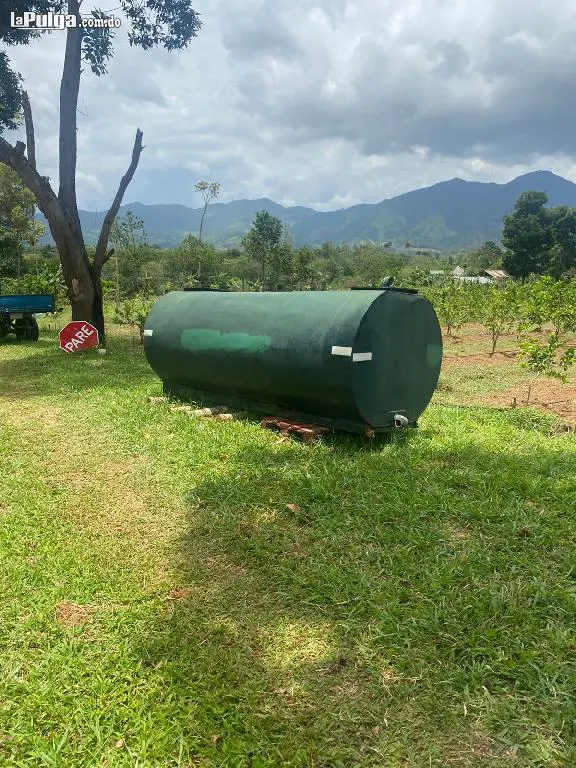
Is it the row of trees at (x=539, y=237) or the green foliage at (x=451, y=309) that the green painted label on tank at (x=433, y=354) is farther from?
the row of trees at (x=539, y=237)

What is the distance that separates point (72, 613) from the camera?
10.0 feet

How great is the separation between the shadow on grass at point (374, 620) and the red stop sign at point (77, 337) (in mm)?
8412

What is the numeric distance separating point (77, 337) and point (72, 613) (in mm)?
9883

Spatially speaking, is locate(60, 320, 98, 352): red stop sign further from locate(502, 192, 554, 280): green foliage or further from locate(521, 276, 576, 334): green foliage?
locate(502, 192, 554, 280): green foliage

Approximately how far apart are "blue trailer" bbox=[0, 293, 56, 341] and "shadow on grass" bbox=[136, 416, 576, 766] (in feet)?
37.6

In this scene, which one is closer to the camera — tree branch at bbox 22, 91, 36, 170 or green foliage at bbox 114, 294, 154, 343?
tree branch at bbox 22, 91, 36, 170

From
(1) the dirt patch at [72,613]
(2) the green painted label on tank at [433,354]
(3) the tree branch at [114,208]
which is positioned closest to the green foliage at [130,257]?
(3) the tree branch at [114,208]

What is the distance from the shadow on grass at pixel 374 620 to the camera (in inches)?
89.4

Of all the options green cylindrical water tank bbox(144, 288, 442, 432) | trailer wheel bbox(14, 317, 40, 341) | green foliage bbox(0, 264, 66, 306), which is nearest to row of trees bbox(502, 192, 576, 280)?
green foliage bbox(0, 264, 66, 306)

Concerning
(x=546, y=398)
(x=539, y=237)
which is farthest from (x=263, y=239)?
(x=546, y=398)

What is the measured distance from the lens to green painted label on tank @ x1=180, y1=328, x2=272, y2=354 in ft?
19.6

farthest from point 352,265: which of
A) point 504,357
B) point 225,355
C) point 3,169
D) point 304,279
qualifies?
point 225,355

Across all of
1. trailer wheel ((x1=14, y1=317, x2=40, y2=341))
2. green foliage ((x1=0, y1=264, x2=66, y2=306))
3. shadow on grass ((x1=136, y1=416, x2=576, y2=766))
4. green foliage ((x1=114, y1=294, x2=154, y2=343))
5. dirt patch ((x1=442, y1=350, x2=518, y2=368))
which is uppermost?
green foliage ((x1=0, y1=264, x2=66, y2=306))

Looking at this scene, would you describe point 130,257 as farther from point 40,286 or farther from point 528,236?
point 528,236
